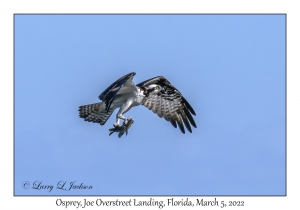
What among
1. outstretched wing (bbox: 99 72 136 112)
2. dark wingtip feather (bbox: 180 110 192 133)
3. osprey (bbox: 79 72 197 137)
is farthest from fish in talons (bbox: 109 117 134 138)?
dark wingtip feather (bbox: 180 110 192 133)

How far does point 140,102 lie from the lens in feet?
63.8

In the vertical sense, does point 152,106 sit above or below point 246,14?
below

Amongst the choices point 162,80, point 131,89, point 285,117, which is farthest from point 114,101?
point 285,117

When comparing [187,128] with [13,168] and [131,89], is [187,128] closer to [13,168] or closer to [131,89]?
[131,89]

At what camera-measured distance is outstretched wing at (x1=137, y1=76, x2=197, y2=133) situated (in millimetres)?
20544

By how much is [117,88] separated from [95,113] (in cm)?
223

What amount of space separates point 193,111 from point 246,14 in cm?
270

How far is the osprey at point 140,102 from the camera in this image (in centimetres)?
1841

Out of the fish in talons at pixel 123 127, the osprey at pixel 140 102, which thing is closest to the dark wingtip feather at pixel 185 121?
the osprey at pixel 140 102

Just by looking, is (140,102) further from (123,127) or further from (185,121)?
(185,121)

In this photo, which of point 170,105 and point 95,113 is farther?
point 170,105

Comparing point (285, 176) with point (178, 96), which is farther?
point (178, 96)

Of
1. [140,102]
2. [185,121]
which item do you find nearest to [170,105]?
[185,121]
